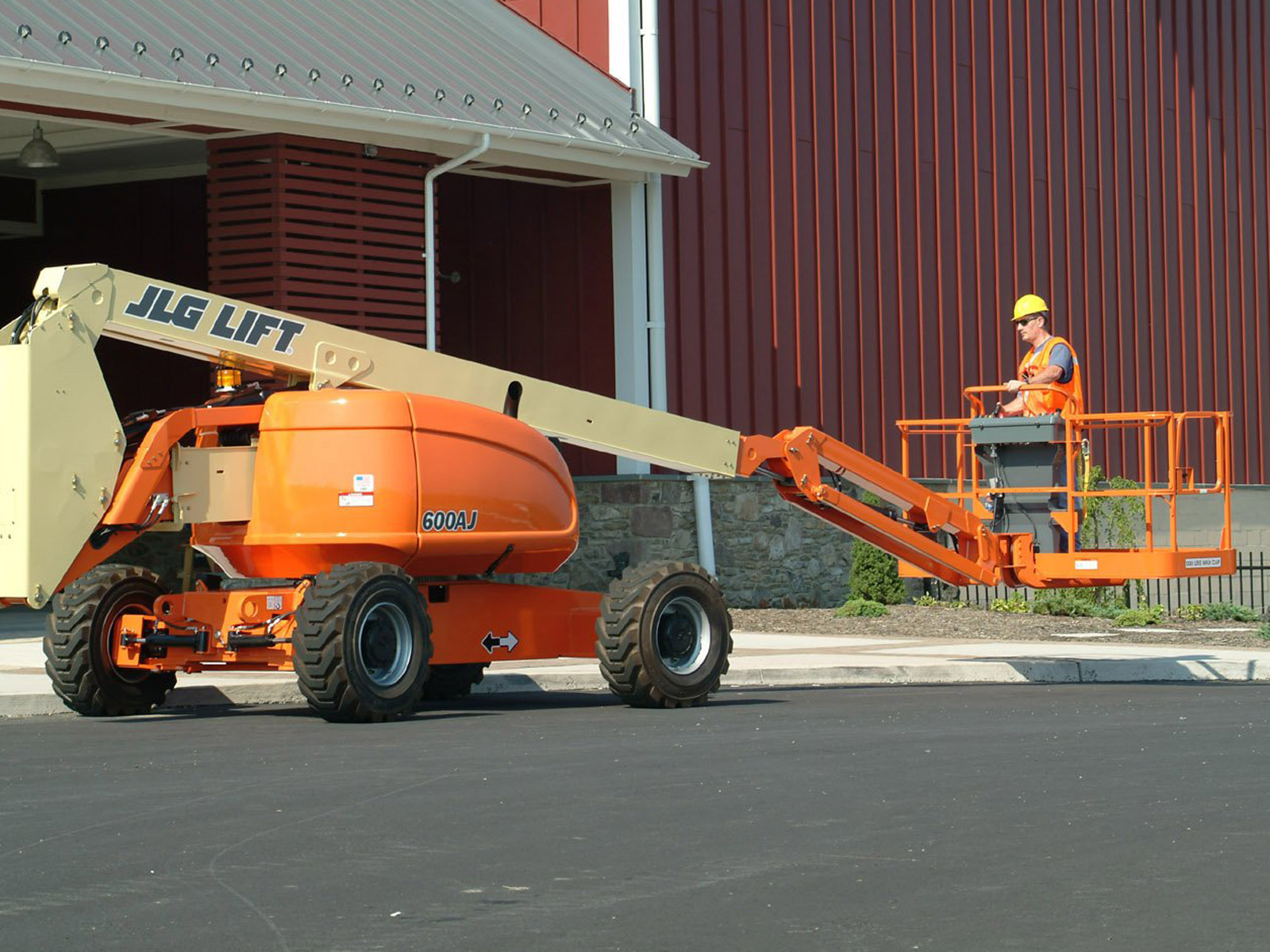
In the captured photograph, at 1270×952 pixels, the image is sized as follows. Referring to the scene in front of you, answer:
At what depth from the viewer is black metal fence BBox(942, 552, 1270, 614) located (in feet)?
81.4

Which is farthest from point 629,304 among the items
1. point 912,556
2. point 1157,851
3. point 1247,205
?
point 1157,851

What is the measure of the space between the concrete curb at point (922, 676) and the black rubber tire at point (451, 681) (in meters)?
0.79

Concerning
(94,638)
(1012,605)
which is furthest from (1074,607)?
(94,638)

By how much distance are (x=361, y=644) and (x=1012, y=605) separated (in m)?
13.5

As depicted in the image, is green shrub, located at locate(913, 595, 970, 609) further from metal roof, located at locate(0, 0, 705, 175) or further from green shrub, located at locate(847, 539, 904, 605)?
metal roof, located at locate(0, 0, 705, 175)

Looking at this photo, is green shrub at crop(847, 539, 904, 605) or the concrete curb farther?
green shrub at crop(847, 539, 904, 605)

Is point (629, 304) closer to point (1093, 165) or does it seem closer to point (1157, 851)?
point (1093, 165)

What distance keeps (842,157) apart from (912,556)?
11.2 m

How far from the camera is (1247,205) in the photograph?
106ft

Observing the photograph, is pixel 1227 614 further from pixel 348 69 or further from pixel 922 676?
pixel 348 69

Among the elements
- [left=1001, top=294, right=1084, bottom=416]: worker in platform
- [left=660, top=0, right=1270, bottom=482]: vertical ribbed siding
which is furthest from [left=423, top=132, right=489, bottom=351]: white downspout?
[left=1001, top=294, right=1084, bottom=416]: worker in platform

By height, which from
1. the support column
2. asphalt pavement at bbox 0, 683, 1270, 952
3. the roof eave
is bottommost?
asphalt pavement at bbox 0, 683, 1270, 952

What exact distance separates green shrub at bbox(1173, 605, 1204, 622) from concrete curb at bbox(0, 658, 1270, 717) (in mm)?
6161

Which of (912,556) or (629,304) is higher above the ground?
(629,304)
